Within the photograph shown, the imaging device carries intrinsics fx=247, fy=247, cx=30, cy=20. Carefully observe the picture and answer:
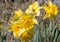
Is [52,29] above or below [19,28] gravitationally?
below

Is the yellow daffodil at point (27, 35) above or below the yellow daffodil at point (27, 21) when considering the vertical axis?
below

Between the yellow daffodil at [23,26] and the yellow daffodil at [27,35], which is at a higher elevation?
the yellow daffodil at [23,26]

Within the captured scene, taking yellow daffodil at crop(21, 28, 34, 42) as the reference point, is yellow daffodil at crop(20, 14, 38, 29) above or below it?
above

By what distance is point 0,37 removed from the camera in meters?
1.64

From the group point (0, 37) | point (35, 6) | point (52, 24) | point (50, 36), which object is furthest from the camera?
point (52, 24)

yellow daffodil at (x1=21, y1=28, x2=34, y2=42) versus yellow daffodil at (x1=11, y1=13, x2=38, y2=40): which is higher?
yellow daffodil at (x1=11, y1=13, x2=38, y2=40)

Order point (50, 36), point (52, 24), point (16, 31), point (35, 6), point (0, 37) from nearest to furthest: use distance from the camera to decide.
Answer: point (16, 31) < point (35, 6) < point (0, 37) < point (50, 36) < point (52, 24)

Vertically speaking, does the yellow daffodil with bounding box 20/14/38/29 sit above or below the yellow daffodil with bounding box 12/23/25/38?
above

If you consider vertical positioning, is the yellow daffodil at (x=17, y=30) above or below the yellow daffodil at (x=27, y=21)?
below

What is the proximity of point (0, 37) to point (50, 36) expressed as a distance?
364 mm

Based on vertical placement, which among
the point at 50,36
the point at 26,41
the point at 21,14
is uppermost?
the point at 21,14

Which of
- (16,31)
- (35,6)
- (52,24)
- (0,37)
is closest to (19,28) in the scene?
(16,31)

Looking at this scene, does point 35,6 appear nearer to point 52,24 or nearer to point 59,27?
point 59,27

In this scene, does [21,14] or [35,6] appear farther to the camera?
[35,6]
